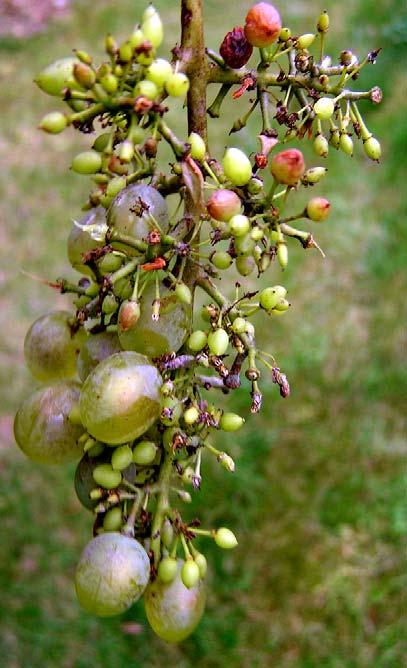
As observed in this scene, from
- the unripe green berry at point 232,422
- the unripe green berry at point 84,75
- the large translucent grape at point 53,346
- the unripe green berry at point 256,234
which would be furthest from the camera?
the large translucent grape at point 53,346

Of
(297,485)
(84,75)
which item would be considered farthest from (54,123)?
(297,485)

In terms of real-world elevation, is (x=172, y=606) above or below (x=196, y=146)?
below

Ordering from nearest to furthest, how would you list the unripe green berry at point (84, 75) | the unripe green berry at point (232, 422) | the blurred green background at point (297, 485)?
the unripe green berry at point (84, 75)
the unripe green berry at point (232, 422)
the blurred green background at point (297, 485)

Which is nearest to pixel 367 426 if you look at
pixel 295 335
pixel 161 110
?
pixel 295 335

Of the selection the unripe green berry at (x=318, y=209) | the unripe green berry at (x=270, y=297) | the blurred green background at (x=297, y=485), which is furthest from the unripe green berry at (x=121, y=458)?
the blurred green background at (x=297, y=485)

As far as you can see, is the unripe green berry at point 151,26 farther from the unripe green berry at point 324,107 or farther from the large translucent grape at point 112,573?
the large translucent grape at point 112,573

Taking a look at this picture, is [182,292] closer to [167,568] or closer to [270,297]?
[270,297]
